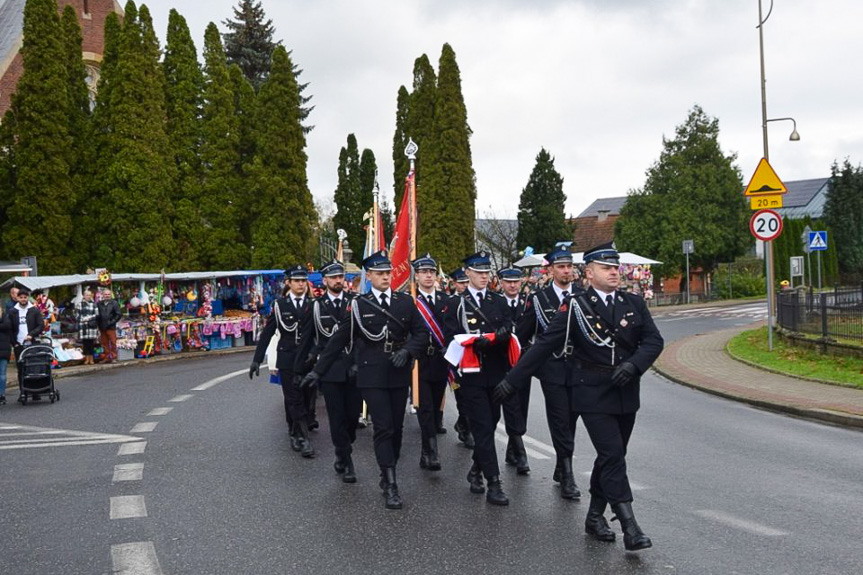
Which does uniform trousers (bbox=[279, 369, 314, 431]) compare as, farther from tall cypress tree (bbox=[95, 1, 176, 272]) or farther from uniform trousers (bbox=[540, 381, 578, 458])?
tall cypress tree (bbox=[95, 1, 176, 272])

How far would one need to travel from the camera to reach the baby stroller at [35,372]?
13.6 meters

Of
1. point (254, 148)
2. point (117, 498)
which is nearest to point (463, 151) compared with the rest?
point (254, 148)

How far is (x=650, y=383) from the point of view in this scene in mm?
15273

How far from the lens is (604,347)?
5.73 m

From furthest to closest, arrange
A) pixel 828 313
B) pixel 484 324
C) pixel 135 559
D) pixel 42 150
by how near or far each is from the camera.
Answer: pixel 42 150
pixel 828 313
pixel 484 324
pixel 135 559

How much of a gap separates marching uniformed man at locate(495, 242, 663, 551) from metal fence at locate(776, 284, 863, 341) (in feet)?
34.0

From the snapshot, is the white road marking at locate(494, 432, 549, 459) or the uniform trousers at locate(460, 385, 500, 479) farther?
the white road marking at locate(494, 432, 549, 459)

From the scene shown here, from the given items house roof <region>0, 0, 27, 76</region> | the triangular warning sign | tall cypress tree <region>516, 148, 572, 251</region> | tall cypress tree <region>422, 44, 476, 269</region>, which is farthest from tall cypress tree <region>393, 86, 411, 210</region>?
the triangular warning sign

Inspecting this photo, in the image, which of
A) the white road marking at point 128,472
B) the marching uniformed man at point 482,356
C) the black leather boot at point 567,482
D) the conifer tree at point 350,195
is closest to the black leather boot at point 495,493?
the marching uniformed man at point 482,356

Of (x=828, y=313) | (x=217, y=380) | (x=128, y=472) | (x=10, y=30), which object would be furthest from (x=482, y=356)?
(x=10, y=30)

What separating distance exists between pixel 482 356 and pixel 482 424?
59cm

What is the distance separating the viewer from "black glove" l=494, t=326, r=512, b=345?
7.23 metres

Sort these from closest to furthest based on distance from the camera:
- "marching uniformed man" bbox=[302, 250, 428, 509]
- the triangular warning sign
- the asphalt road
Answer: the asphalt road, "marching uniformed man" bbox=[302, 250, 428, 509], the triangular warning sign

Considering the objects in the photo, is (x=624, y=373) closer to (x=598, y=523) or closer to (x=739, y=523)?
(x=598, y=523)
